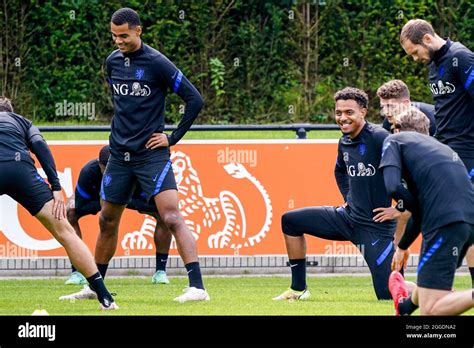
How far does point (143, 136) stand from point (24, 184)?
1.37m

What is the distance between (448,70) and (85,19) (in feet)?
36.4

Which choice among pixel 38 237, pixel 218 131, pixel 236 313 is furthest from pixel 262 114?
pixel 236 313

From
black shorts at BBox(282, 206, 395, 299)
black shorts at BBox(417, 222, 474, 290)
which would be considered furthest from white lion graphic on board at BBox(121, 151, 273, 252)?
black shorts at BBox(417, 222, 474, 290)

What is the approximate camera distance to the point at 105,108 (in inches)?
840

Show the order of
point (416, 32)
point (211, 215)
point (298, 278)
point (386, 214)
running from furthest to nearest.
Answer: point (211, 215) < point (298, 278) < point (416, 32) < point (386, 214)

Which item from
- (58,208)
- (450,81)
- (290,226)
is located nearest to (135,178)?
(58,208)

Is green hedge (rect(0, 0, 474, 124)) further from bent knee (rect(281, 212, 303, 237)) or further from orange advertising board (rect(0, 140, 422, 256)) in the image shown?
bent knee (rect(281, 212, 303, 237))

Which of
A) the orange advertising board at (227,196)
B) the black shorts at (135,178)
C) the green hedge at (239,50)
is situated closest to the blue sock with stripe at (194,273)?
the black shorts at (135,178)

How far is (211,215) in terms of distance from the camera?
48.1 feet

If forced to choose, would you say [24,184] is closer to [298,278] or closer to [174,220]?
[174,220]

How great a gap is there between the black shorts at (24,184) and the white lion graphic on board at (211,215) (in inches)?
159

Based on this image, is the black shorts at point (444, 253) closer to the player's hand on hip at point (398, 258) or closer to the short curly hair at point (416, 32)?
the player's hand on hip at point (398, 258)

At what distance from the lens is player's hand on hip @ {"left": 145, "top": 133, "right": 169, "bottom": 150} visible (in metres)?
11.5
